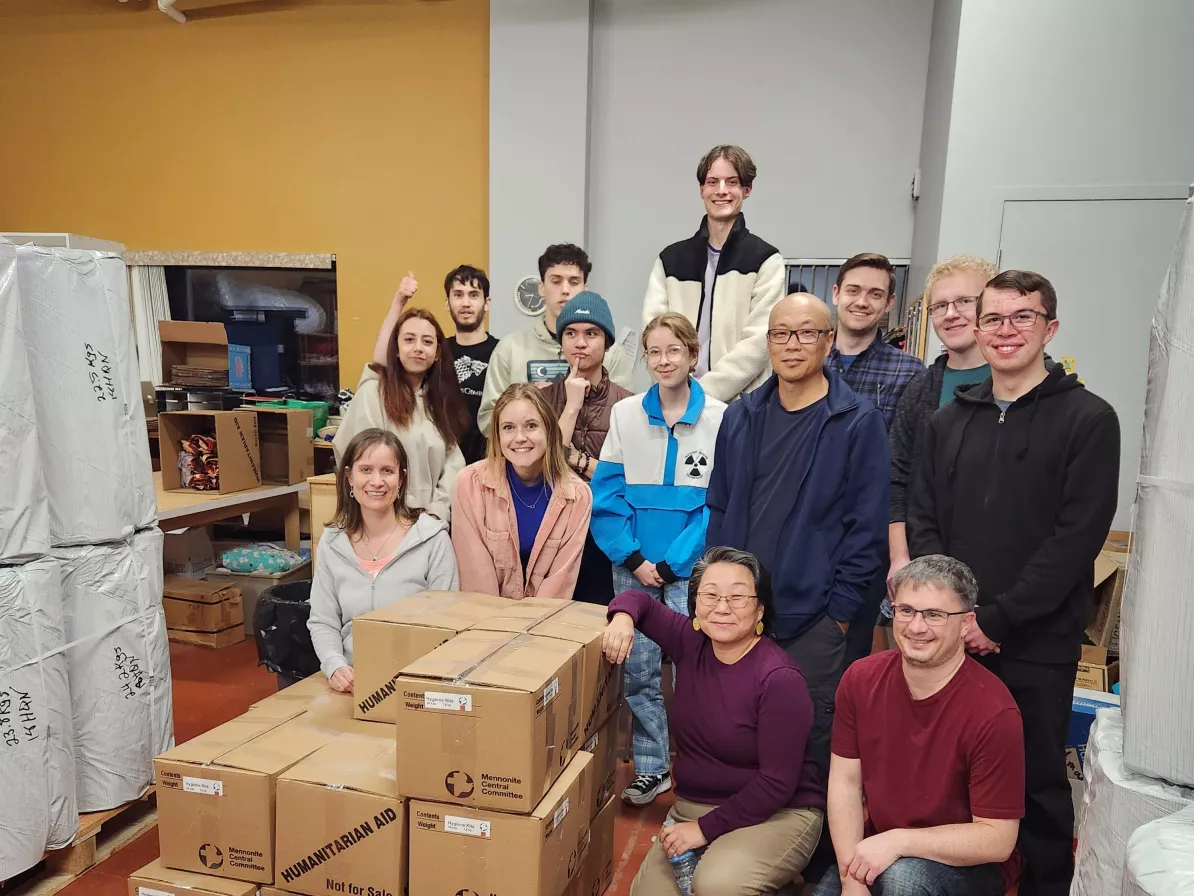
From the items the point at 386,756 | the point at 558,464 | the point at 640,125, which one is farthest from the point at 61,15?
the point at 386,756

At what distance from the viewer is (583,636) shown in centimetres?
185

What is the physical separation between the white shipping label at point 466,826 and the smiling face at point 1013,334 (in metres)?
1.56

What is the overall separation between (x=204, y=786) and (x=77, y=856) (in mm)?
785

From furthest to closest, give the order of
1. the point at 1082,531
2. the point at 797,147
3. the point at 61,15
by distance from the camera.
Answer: the point at 61,15
the point at 797,147
the point at 1082,531

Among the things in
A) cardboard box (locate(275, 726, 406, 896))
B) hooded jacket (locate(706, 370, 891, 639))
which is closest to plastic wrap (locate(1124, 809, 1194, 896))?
hooded jacket (locate(706, 370, 891, 639))

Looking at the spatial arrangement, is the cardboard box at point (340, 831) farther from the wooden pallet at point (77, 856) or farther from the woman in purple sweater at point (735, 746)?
the wooden pallet at point (77, 856)

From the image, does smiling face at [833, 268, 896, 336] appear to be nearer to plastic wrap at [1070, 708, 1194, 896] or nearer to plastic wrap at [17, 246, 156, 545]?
plastic wrap at [1070, 708, 1194, 896]

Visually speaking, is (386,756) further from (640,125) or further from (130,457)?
(640,125)

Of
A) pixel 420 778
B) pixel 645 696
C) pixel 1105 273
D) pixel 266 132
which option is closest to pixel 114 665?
pixel 420 778

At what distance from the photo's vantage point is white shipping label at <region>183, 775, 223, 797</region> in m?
1.71

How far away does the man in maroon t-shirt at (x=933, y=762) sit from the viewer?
153 cm

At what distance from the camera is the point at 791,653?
1.94m

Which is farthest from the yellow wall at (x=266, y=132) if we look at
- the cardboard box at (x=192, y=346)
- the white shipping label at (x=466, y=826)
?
the white shipping label at (x=466, y=826)

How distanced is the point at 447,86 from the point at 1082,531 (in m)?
4.93
